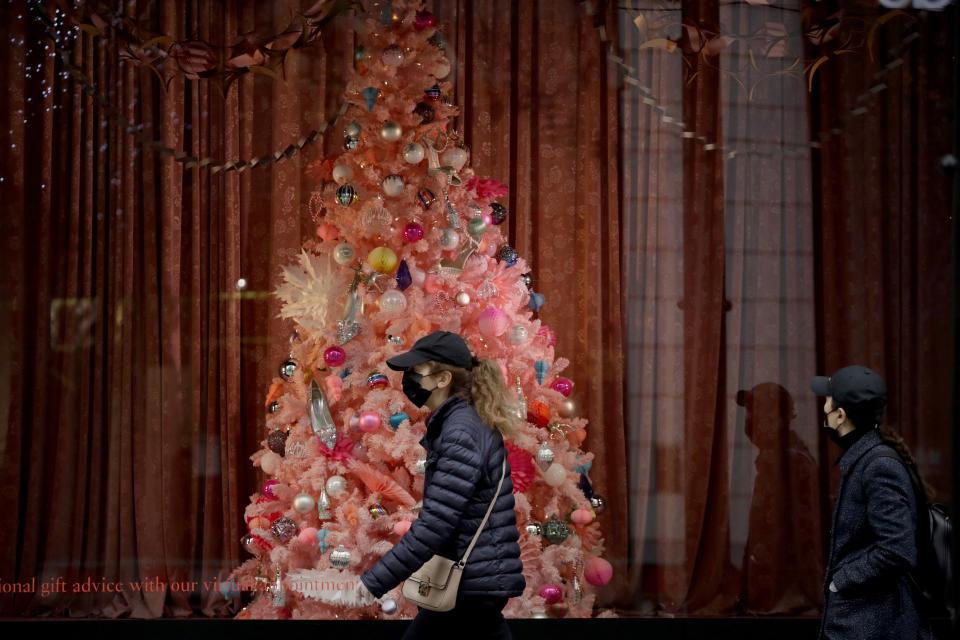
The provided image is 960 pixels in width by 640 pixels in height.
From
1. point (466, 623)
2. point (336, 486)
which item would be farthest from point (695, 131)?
point (466, 623)

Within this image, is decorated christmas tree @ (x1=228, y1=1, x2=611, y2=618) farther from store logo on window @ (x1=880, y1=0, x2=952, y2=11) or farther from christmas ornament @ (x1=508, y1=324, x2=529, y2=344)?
store logo on window @ (x1=880, y1=0, x2=952, y2=11)

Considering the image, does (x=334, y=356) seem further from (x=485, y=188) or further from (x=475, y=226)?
(x=485, y=188)

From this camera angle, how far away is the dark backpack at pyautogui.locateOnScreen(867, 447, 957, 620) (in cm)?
280

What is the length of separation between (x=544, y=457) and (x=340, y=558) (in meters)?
0.95

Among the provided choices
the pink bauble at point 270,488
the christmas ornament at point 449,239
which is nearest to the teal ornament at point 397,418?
the pink bauble at point 270,488

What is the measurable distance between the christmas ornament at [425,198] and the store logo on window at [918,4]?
79.0 inches

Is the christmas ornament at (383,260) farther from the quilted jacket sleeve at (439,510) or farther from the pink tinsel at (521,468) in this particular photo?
the quilted jacket sleeve at (439,510)

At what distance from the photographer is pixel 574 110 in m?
5.03

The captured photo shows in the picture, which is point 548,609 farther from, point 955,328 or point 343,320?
point 955,328

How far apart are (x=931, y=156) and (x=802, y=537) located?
1963 millimetres

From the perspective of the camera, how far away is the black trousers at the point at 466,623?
288 cm

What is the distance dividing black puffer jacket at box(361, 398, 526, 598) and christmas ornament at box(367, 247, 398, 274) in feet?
3.98

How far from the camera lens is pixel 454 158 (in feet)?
13.8

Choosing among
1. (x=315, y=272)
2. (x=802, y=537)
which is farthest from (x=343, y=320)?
(x=802, y=537)
